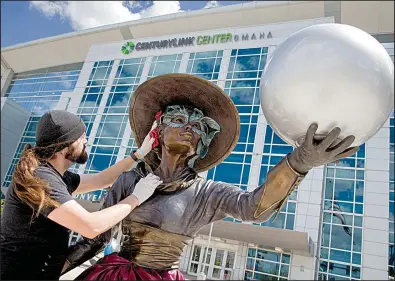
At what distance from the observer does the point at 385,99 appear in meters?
1.56

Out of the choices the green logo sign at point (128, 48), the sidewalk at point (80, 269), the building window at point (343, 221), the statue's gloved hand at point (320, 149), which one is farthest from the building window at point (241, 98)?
the statue's gloved hand at point (320, 149)

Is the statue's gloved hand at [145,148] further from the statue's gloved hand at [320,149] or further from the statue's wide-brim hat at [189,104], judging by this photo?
the statue's gloved hand at [320,149]

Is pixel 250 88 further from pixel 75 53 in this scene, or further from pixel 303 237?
pixel 75 53

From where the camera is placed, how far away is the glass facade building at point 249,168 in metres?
18.5

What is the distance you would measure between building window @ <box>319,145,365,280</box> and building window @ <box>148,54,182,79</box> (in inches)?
582

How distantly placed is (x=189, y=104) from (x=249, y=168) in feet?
60.9

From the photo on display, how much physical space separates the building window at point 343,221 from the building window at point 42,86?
25.8 m

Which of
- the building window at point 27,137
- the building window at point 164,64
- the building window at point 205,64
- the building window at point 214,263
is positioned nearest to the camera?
the building window at point 214,263

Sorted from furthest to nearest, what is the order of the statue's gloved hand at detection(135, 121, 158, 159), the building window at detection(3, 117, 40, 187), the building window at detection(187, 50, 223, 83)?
the building window at detection(3, 117, 40, 187) → the building window at detection(187, 50, 223, 83) → the statue's gloved hand at detection(135, 121, 158, 159)

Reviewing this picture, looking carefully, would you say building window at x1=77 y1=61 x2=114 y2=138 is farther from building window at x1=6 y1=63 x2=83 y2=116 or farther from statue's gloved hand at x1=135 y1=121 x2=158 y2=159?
statue's gloved hand at x1=135 y1=121 x2=158 y2=159

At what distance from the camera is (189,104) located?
2.50 meters

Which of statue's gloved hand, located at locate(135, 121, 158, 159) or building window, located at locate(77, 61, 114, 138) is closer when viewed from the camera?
statue's gloved hand, located at locate(135, 121, 158, 159)

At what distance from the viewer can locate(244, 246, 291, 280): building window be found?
18391 millimetres

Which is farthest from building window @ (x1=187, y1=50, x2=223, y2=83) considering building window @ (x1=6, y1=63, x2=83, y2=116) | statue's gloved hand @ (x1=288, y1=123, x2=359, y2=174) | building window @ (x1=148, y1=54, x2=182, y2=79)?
statue's gloved hand @ (x1=288, y1=123, x2=359, y2=174)
